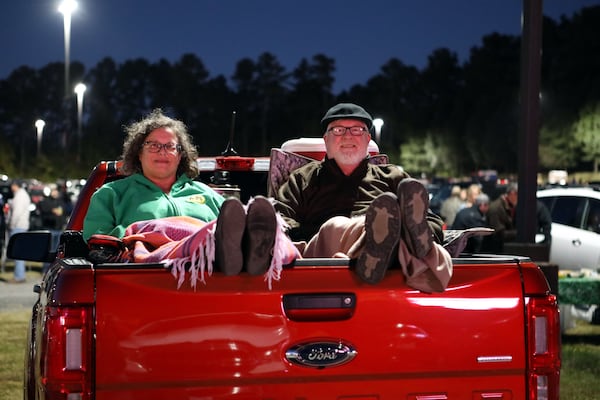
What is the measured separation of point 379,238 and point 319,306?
0.34 m

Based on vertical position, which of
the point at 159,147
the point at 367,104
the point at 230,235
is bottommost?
the point at 230,235

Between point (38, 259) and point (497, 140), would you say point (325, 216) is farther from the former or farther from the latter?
point (497, 140)

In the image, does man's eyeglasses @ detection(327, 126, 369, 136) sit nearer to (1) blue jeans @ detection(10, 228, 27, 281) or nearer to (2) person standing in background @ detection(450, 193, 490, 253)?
(2) person standing in background @ detection(450, 193, 490, 253)

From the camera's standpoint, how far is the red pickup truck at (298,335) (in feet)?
11.4

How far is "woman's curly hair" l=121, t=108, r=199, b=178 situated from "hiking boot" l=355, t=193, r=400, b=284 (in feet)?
7.60

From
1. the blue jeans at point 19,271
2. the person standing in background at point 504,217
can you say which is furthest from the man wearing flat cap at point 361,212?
the blue jeans at point 19,271

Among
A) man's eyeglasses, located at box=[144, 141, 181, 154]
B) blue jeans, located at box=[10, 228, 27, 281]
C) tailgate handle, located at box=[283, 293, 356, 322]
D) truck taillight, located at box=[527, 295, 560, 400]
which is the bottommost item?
blue jeans, located at box=[10, 228, 27, 281]

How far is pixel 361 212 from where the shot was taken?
539 centimetres

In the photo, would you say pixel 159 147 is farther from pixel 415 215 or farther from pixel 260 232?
pixel 415 215

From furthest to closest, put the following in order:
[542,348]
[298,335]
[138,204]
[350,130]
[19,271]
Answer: [19,271] < [350,130] < [138,204] < [542,348] < [298,335]

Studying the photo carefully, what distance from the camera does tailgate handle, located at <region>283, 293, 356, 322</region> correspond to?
3611 mm

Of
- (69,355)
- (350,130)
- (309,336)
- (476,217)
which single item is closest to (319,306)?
(309,336)

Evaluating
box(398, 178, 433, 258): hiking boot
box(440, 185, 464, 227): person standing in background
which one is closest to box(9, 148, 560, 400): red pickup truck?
box(398, 178, 433, 258): hiking boot

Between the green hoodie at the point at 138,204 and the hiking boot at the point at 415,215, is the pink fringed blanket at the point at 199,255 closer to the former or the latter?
the hiking boot at the point at 415,215
